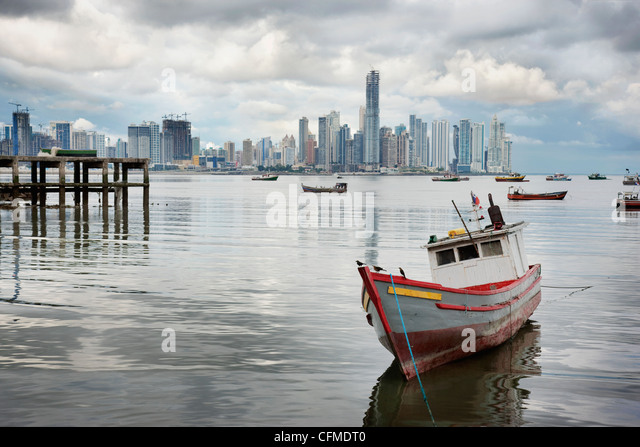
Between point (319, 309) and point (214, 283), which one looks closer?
point (319, 309)

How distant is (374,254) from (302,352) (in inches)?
841

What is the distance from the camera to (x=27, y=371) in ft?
51.1

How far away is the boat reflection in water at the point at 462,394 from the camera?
1340cm

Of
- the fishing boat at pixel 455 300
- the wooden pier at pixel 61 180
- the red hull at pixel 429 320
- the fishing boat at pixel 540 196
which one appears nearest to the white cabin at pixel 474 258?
the fishing boat at pixel 455 300

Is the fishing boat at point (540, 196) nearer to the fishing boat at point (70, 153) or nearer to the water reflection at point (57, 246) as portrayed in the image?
the water reflection at point (57, 246)

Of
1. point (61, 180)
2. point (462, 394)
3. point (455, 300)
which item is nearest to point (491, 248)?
point (455, 300)

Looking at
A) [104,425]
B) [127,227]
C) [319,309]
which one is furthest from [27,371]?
[127,227]

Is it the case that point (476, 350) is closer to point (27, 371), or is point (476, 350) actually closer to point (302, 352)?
point (302, 352)

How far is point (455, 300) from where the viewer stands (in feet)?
53.9

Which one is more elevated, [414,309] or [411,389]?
[414,309]

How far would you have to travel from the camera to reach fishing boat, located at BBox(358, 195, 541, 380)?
15305 millimetres

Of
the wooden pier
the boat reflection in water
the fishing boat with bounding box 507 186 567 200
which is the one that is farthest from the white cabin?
the fishing boat with bounding box 507 186 567 200

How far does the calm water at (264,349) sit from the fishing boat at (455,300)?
65 centimetres
